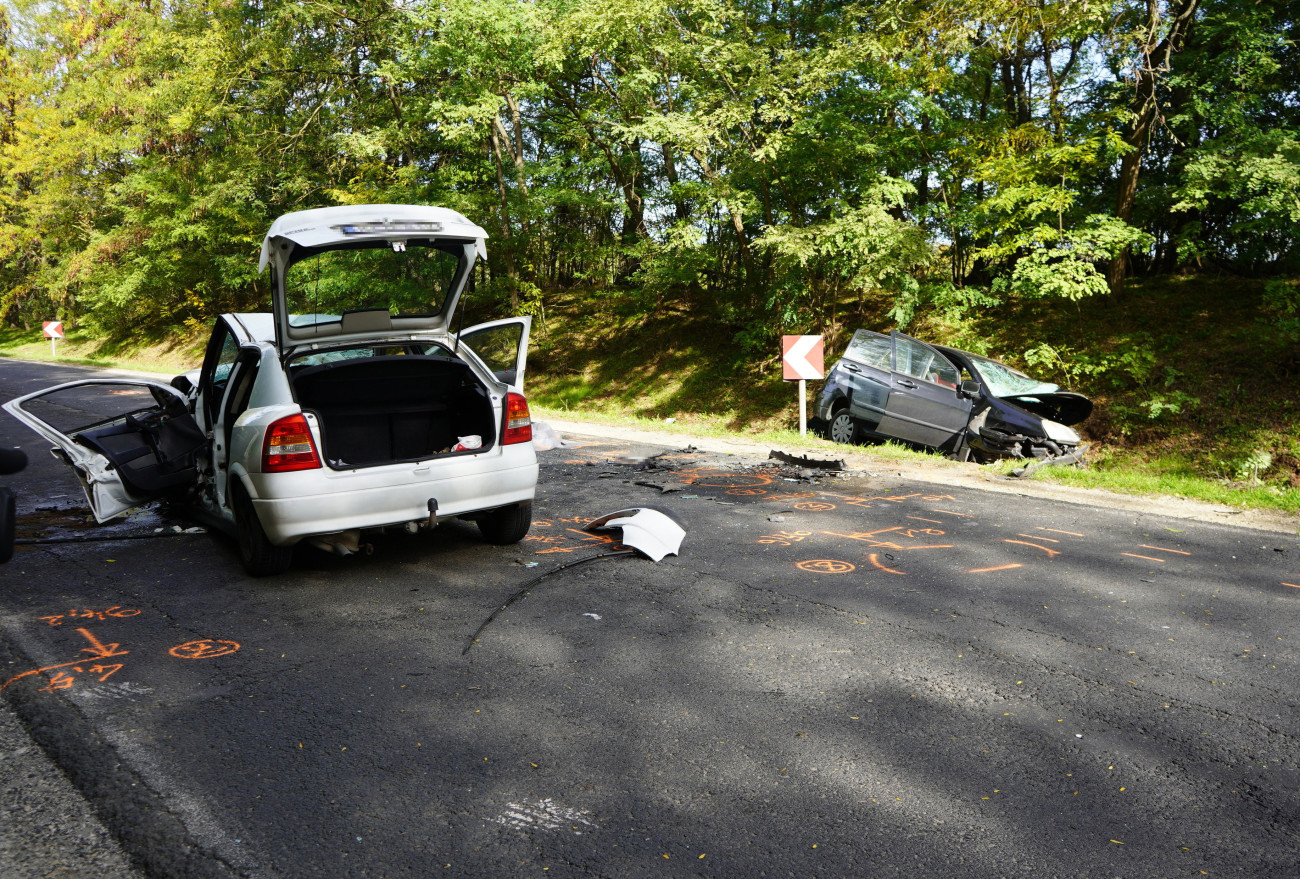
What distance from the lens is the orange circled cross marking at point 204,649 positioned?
13.5ft

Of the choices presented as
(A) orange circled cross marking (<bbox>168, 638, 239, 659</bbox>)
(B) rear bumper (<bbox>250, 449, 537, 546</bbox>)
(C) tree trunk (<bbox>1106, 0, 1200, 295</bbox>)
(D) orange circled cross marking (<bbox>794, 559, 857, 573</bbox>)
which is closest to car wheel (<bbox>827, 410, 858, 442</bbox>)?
(C) tree trunk (<bbox>1106, 0, 1200, 295</bbox>)

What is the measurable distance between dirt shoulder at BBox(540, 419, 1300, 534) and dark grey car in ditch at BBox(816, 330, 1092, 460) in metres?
0.86

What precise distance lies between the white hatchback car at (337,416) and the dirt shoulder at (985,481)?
17.2 feet

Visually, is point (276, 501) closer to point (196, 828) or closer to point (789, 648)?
point (196, 828)

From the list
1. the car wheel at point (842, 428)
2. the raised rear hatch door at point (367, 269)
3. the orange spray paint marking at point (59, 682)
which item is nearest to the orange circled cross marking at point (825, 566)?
the raised rear hatch door at point (367, 269)

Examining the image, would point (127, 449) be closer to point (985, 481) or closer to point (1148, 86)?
point (985, 481)

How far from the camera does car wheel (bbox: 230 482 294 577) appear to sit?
5.31 meters

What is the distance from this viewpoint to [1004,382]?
11.4 metres

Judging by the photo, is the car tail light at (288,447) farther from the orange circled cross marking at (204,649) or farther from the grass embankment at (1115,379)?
the grass embankment at (1115,379)

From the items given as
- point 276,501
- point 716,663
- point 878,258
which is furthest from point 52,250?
point 716,663

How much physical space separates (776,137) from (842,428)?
5.76 metres

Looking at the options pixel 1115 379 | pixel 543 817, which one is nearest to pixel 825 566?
pixel 543 817

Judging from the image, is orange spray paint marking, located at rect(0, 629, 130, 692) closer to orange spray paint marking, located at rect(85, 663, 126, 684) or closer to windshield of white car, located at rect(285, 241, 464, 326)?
orange spray paint marking, located at rect(85, 663, 126, 684)

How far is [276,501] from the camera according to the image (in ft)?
16.4
